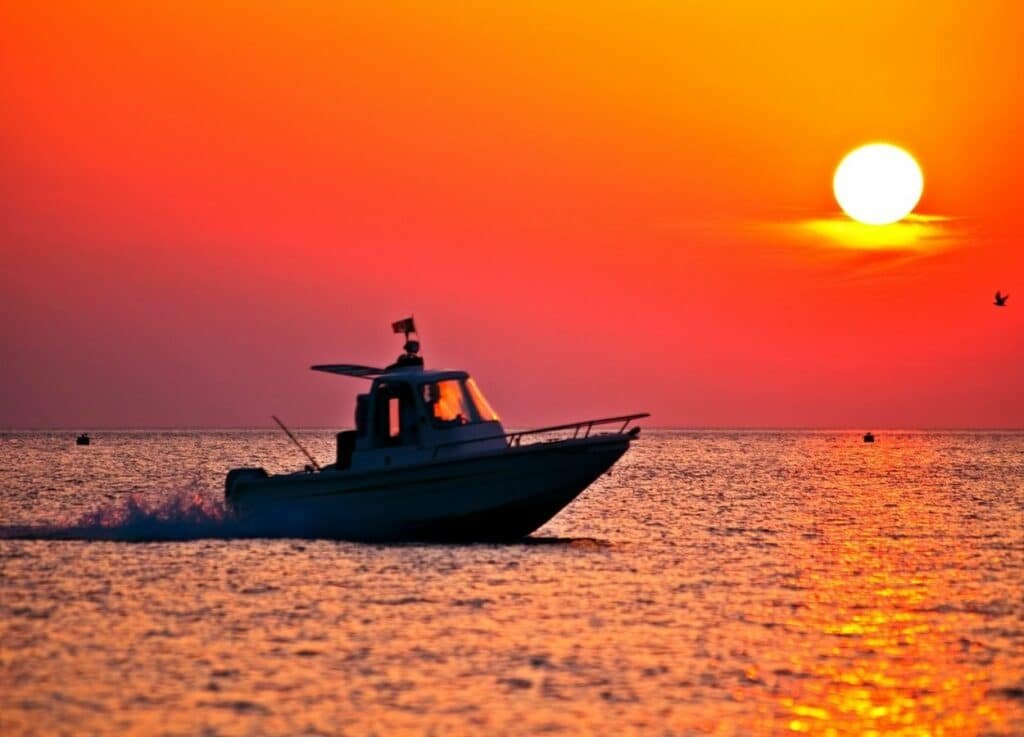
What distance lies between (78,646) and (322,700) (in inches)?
201

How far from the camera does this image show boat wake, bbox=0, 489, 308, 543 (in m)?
37.5

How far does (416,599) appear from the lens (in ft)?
87.4

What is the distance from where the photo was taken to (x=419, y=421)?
111 feet

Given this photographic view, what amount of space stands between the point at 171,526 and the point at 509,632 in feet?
67.7

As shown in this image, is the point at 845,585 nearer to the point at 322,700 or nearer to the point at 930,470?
the point at 322,700

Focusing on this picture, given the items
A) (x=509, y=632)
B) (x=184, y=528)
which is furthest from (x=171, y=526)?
(x=509, y=632)

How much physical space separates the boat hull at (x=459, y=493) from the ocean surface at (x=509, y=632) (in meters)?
0.65

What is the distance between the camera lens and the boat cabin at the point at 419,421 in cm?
3391

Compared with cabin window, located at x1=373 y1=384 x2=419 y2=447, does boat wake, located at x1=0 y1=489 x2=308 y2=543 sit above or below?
below

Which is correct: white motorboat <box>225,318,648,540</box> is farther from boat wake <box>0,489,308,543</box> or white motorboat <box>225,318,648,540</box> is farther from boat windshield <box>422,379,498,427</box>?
boat wake <box>0,489,308,543</box>

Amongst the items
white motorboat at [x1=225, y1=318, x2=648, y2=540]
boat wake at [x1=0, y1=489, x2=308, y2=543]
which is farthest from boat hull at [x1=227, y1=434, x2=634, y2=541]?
boat wake at [x1=0, y1=489, x2=308, y2=543]

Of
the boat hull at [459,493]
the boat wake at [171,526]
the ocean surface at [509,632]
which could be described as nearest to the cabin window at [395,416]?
the boat hull at [459,493]

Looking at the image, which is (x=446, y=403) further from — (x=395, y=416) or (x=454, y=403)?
(x=395, y=416)

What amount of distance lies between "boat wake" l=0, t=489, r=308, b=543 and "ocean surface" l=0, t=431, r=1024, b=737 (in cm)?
13
